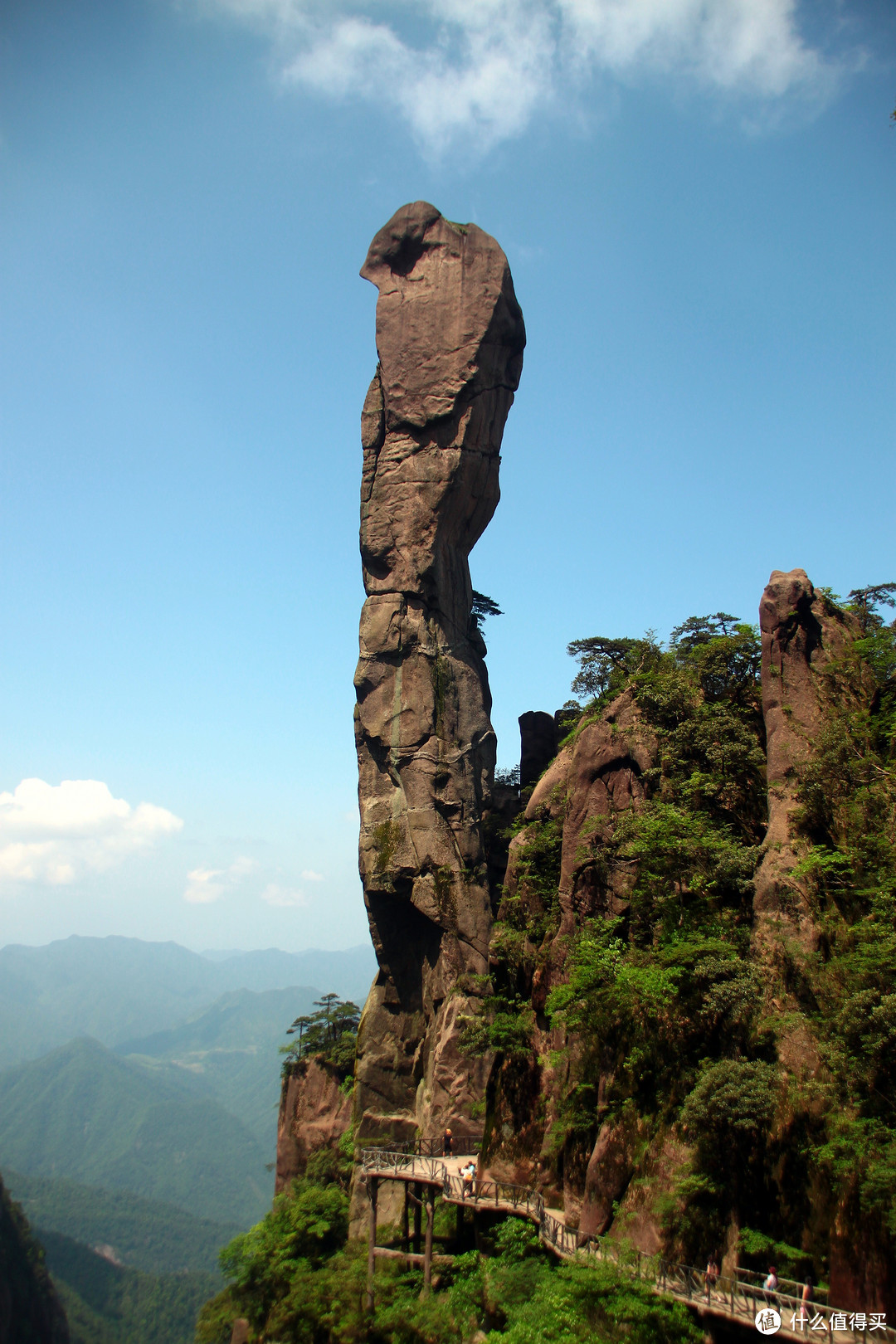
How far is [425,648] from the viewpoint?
36.2m

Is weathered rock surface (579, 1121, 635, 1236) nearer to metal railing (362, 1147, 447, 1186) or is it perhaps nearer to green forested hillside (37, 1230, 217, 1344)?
metal railing (362, 1147, 447, 1186)

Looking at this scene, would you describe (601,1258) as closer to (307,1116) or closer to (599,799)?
(599,799)

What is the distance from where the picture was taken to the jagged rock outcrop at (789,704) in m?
17.1

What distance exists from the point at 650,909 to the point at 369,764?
18194 mm

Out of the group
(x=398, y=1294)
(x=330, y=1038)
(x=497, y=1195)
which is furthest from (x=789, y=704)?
(x=330, y=1038)

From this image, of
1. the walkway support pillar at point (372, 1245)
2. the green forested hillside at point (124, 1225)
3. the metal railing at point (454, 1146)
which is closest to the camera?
the walkway support pillar at point (372, 1245)

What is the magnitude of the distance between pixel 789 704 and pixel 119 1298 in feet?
410

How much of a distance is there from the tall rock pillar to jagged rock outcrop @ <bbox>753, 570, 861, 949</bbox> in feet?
50.2

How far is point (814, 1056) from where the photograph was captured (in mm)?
14820

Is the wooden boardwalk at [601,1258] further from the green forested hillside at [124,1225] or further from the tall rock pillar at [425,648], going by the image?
the green forested hillside at [124,1225]

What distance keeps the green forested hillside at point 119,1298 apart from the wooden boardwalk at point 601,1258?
3686 inches

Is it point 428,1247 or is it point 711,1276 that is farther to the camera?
point 428,1247

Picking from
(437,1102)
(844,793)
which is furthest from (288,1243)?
(844,793)

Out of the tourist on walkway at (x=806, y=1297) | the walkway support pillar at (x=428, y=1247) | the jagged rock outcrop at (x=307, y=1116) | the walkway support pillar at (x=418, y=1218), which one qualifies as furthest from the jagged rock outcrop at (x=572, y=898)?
the jagged rock outcrop at (x=307, y=1116)
